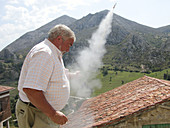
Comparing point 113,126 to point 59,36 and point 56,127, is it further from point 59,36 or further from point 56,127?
point 59,36

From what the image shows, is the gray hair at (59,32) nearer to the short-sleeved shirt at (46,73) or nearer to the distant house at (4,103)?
the short-sleeved shirt at (46,73)

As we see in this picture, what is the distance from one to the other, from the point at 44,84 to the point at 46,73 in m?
0.18

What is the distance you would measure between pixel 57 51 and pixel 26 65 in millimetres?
636

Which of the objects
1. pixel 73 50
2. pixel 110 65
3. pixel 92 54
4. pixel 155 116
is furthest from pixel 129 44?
pixel 155 116

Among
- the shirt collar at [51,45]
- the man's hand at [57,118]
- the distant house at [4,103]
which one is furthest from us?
the distant house at [4,103]

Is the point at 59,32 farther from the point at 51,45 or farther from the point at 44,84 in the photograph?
the point at 44,84

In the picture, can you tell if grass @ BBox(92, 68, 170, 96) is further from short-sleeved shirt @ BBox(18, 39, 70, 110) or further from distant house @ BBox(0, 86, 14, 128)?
short-sleeved shirt @ BBox(18, 39, 70, 110)

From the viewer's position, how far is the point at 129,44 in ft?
433

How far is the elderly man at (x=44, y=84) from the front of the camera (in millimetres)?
2670

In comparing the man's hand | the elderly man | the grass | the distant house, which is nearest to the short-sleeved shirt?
the elderly man

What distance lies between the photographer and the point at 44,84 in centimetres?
275

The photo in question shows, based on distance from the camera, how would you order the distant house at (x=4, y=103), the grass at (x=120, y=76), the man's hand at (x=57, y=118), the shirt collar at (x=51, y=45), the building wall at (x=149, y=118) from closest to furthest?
the man's hand at (x=57, y=118) < the shirt collar at (x=51, y=45) < the building wall at (x=149, y=118) < the distant house at (x=4, y=103) < the grass at (x=120, y=76)

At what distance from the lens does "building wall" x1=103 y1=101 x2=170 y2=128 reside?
25.9 feet

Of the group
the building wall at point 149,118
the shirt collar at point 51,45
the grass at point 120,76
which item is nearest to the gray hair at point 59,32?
the shirt collar at point 51,45
